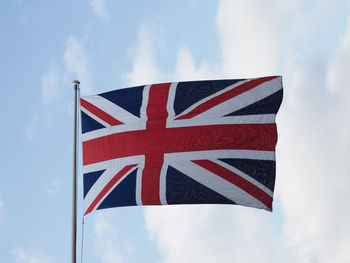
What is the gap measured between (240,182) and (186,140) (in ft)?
5.95

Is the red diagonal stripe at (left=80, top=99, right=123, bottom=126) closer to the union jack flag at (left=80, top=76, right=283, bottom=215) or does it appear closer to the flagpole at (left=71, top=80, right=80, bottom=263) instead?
the union jack flag at (left=80, top=76, right=283, bottom=215)

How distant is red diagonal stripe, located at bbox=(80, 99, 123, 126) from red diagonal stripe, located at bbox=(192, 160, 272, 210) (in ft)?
8.83

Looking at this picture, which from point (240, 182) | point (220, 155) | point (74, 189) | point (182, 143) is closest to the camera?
point (74, 189)

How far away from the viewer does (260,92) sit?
40.7 feet

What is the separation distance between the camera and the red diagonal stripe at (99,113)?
12469mm

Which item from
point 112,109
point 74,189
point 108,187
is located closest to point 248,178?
point 108,187

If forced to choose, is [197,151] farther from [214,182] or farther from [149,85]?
[149,85]

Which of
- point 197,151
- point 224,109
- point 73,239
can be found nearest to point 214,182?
point 197,151

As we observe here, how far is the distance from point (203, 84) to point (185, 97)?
2.08 ft

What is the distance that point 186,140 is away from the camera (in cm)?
1207

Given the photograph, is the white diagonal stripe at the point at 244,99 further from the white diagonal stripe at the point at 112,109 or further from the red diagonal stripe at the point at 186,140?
the white diagonal stripe at the point at 112,109

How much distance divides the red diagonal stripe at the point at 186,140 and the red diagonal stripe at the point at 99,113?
0.41m

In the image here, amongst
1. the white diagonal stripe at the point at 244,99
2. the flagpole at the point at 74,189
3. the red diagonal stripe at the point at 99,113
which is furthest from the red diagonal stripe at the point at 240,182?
the flagpole at the point at 74,189

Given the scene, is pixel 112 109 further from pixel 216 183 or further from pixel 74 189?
pixel 216 183
